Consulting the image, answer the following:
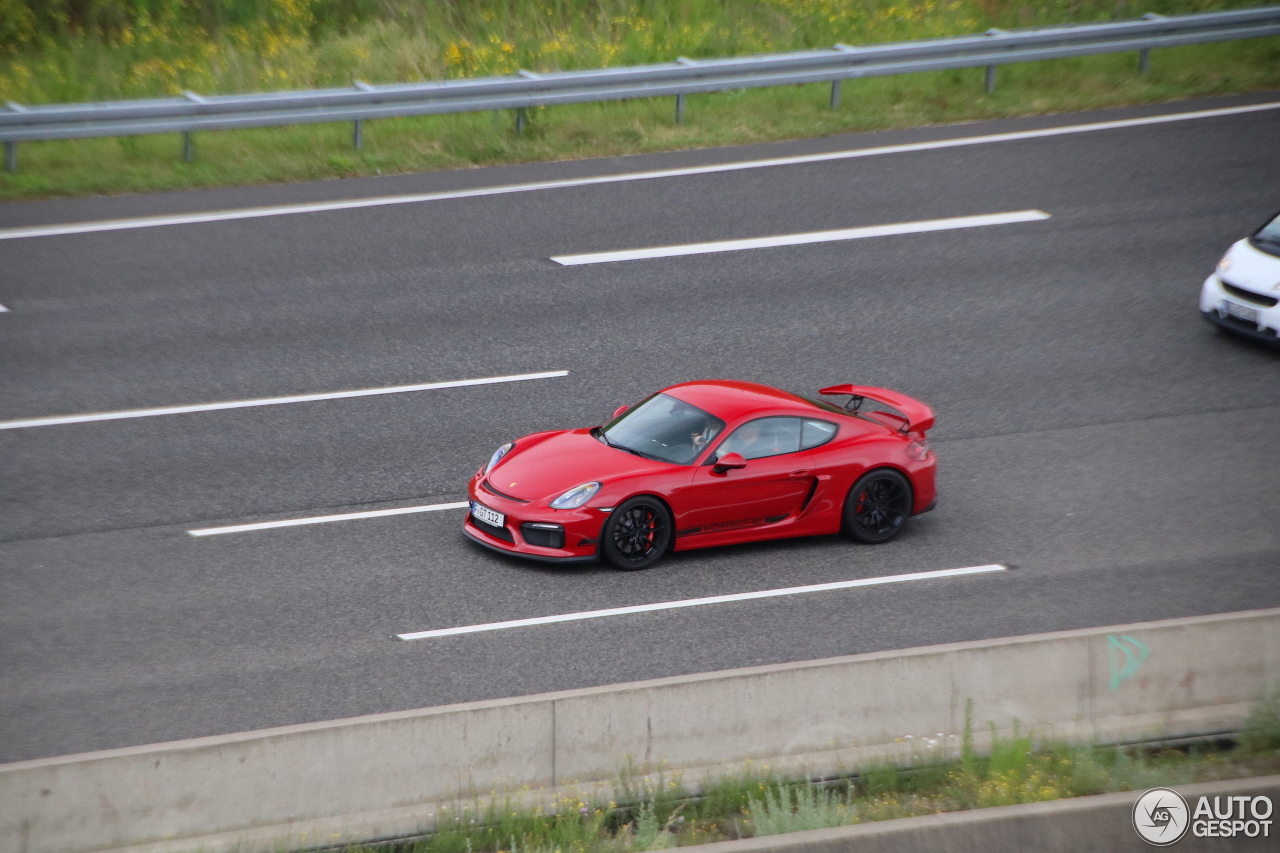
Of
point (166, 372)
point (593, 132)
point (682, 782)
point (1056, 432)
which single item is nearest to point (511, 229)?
point (593, 132)

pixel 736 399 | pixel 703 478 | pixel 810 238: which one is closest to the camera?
pixel 703 478

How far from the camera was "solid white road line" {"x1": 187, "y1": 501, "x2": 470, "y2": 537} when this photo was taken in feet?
35.8

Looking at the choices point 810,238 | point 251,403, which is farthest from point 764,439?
point 810,238

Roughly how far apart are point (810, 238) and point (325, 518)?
7894 mm

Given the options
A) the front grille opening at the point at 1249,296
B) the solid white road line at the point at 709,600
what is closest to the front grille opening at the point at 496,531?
the solid white road line at the point at 709,600

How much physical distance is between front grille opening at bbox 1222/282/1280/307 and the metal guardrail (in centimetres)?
746

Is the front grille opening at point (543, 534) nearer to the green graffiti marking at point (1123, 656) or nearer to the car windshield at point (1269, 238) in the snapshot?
the green graffiti marking at point (1123, 656)

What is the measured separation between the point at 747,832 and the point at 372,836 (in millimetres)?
1927

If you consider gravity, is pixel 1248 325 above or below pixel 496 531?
above

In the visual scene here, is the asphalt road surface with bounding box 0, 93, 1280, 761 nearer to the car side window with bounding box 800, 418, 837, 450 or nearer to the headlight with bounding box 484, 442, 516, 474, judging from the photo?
the headlight with bounding box 484, 442, 516, 474

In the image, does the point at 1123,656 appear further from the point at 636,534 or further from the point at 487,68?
the point at 487,68

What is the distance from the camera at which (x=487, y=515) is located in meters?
10.5

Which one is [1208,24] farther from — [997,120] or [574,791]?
[574,791]

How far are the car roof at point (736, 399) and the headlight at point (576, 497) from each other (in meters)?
1.28
